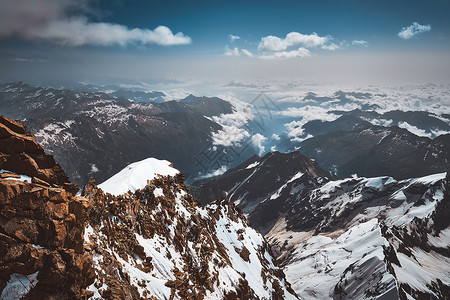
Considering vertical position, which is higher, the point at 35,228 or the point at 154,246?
the point at 35,228

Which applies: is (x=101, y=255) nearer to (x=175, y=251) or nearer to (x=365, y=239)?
(x=175, y=251)

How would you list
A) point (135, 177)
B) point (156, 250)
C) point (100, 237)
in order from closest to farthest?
1. point (100, 237)
2. point (156, 250)
3. point (135, 177)

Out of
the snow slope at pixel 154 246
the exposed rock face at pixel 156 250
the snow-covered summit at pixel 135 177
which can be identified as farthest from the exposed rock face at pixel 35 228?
the snow-covered summit at pixel 135 177

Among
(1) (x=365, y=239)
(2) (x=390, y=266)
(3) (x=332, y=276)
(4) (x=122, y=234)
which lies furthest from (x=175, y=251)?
(1) (x=365, y=239)

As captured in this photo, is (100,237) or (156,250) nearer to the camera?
(100,237)

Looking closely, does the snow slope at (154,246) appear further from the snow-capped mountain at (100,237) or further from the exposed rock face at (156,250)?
the snow-capped mountain at (100,237)

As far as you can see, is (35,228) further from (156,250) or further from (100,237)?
(156,250)

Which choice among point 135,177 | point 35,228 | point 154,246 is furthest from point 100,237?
point 135,177
